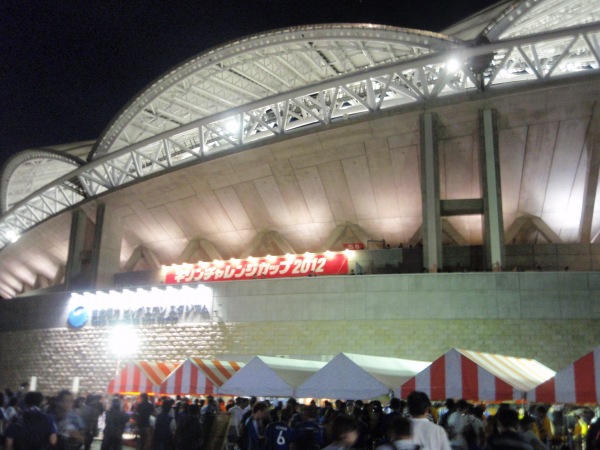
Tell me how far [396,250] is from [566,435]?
1622 cm

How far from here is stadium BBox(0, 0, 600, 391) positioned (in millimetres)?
22609

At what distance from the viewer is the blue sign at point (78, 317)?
1185 inches

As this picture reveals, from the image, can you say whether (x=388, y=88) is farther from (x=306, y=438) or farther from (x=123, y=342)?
(x=306, y=438)

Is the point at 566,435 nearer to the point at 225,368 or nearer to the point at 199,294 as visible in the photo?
the point at 225,368

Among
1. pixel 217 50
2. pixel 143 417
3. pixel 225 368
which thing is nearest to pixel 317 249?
pixel 217 50

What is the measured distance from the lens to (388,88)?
25359 mm

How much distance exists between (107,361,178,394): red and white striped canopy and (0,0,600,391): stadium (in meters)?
6.42

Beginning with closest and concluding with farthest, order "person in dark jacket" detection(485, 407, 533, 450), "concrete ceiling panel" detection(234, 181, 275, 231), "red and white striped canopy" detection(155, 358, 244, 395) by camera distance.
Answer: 1. "person in dark jacket" detection(485, 407, 533, 450)
2. "red and white striped canopy" detection(155, 358, 244, 395)
3. "concrete ceiling panel" detection(234, 181, 275, 231)

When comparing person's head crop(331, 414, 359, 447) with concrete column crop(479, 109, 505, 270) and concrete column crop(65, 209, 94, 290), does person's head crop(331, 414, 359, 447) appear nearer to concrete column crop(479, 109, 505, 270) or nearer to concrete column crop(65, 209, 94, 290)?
concrete column crop(479, 109, 505, 270)

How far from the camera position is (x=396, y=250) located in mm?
30172

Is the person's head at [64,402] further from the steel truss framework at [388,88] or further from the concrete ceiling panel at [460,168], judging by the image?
Answer: the concrete ceiling panel at [460,168]

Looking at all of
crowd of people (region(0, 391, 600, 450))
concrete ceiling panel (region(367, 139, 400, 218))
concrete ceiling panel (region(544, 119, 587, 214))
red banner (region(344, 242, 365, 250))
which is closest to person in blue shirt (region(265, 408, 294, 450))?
crowd of people (region(0, 391, 600, 450))

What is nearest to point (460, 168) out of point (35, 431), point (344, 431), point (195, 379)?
point (195, 379)

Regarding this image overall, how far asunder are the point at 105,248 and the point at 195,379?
2079 cm
